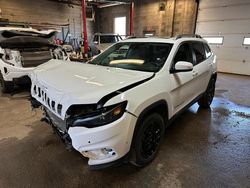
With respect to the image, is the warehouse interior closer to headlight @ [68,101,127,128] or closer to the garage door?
headlight @ [68,101,127,128]

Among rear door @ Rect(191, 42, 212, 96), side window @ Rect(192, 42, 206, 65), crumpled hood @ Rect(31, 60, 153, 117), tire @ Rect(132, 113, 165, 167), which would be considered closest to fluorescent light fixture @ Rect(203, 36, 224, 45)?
rear door @ Rect(191, 42, 212, 96)

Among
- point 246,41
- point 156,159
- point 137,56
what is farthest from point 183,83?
point 246,41

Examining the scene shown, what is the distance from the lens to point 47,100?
6.15ft

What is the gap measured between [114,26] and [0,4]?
753 centimetres

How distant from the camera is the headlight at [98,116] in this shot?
4.73 feet

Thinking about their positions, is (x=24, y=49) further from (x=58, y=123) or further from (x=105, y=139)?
(x=105, y=139)

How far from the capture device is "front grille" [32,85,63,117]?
1681 mm

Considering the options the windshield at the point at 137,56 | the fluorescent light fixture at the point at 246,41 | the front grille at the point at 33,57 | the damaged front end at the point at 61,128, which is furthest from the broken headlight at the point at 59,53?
the fluorescent light fixture at the point at 246,41

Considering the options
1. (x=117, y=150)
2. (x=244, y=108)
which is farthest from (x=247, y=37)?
(x=117, y=150)

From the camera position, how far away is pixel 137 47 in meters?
2.70

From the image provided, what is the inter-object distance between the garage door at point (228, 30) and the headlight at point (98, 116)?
9143mm

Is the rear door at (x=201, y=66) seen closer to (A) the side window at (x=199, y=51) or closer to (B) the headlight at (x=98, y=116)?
(A) the side window at (x=199, y=51)

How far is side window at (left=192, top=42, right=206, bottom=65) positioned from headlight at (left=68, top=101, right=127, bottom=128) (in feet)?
6.99

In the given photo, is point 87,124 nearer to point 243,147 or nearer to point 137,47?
point 137,47
